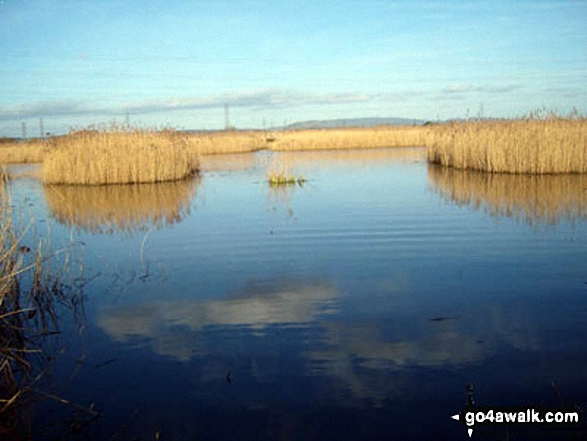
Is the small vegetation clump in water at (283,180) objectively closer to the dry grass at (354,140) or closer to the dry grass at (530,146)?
the dry grass at (530,146)

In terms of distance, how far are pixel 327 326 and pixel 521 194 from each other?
804 cm

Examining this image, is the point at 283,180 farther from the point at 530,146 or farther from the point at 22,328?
the point at 22,328

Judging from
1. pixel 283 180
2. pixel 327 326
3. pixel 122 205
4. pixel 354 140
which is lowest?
pixel 327 326

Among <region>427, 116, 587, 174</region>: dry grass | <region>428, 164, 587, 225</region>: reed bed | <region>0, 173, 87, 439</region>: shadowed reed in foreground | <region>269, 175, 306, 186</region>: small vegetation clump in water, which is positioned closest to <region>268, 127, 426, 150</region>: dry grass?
<region>427, 116, 587, 174</region>: dry grass

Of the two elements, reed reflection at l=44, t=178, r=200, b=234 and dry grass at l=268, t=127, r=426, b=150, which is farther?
dry grass at l=268, t=127, r=426, b=150

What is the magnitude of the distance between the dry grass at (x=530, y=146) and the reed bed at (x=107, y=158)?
8954 mm

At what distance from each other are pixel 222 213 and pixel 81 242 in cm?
297

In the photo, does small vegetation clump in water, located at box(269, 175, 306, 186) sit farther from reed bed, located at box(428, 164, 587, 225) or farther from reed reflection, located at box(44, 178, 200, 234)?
reed bed, located at box(428, 164, 587, 225)

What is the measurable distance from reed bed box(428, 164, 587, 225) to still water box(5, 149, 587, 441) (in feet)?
0.34

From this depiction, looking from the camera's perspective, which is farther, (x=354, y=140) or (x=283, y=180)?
(x=354, y=140)

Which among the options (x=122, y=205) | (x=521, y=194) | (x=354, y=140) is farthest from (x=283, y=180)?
(x=354, y=140)

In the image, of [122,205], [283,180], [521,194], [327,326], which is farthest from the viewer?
[283,180]

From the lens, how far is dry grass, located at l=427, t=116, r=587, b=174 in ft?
44.9

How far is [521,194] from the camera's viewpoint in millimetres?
11039
